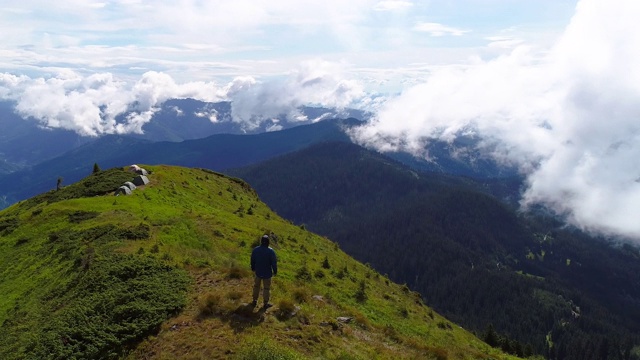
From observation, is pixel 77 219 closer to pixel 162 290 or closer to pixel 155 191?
pixel 155 191

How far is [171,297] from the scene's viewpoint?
83.3 feet

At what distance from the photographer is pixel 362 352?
2244 cm

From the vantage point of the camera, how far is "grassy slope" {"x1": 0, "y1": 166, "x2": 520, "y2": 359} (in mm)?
21703

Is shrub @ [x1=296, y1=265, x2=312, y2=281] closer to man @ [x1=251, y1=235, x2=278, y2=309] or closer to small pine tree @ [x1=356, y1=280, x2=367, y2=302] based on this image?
small pine tree @ [x1=356, y1=280, x2=367, y2=302]

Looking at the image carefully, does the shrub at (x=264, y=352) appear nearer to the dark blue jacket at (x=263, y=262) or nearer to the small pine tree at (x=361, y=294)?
the dark blue jacket at (x=263, y=262)

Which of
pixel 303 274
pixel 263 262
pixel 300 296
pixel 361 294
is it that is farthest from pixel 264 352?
pixel 361 294

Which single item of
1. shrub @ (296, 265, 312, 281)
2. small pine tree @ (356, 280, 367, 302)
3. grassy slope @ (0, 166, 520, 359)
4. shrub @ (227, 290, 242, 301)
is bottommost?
small pine tree @ (356, 280, 367, 302)

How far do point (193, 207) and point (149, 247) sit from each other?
86.3 ft

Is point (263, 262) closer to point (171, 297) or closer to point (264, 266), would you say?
point (264, 266)

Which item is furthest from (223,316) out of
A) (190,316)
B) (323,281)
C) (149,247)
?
(323,281)

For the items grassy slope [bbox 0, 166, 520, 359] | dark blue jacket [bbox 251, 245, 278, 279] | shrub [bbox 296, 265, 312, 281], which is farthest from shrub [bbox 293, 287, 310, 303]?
shrub [bbox 296, 265, 312, 281]

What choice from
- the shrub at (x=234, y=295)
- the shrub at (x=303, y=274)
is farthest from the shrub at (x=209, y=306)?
the shrub at (x=303, y=274)

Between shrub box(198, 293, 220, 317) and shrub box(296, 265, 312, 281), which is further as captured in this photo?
shrub box(296, 265, 312, 281)

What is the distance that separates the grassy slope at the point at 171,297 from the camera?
Result: 21703 mm
